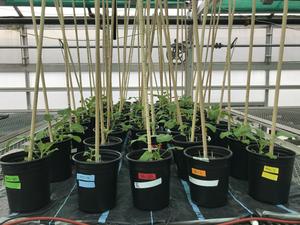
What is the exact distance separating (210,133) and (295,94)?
281 cm

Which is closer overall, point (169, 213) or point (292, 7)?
point (169, 213)

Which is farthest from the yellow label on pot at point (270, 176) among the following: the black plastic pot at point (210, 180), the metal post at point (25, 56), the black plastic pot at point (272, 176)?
the metal post at point (25, 56)

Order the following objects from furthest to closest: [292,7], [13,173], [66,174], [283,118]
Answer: [292,7] → [283,118] → [66,174] → [13,173]

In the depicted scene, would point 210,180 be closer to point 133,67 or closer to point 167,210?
point 167,210

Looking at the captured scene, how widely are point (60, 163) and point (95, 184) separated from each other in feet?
0.96

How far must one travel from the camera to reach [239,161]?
0.95 metres

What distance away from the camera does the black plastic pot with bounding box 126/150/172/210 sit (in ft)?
2.37

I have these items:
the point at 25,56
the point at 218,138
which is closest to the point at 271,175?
the point at 218,138

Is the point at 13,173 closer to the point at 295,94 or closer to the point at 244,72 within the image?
the point at 244,72

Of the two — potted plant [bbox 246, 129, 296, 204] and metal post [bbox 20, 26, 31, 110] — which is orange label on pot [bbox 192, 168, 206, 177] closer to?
potted plant [bbox 246, 129, 296, 204]

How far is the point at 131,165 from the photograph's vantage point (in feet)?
2.43

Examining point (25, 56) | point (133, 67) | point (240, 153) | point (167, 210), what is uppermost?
point (25, 56)

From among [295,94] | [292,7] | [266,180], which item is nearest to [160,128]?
[266,180]

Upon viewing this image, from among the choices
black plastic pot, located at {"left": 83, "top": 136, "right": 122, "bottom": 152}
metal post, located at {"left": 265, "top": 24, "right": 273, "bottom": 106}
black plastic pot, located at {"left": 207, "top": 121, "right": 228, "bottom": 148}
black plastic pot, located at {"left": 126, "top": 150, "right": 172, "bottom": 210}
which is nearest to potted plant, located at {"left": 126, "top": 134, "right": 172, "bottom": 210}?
black plastic pot, located at {"left": 126, "top": 150, "right": 172, "bottom": 210}
